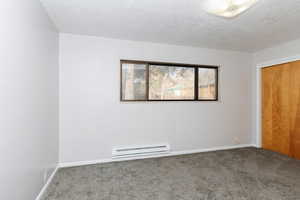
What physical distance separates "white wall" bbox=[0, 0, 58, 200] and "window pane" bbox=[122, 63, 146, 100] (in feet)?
4.24

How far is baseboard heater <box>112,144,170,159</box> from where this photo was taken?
2984 mm

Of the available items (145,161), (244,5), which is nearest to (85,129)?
(145,161)

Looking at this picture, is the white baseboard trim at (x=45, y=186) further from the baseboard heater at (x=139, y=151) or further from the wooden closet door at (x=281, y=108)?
the wooden closet door at (x=281, y=108)

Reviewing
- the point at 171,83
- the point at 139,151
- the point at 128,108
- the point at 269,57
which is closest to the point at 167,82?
the point at 171,83

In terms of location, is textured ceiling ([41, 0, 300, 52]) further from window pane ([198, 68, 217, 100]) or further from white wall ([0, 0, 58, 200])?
window pane ([198, 68, 217, 100])

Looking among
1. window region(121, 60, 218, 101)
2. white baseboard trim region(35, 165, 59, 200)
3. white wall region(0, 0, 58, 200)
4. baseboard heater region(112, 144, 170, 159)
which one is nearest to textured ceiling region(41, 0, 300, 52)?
white wall region(0, 0, 58, 200)

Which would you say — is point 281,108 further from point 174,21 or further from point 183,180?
point 174,21

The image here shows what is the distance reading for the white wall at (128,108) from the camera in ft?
9.22

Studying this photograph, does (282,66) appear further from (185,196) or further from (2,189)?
(2,189)

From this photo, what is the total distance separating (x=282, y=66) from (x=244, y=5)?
8.34ft

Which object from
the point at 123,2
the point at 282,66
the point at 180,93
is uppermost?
the point at 123,2

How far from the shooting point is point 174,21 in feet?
7.84

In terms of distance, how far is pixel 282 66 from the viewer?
3.40 m

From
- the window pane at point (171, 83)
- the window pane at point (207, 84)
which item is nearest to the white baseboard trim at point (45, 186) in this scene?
the window pane at point (171, 83)
